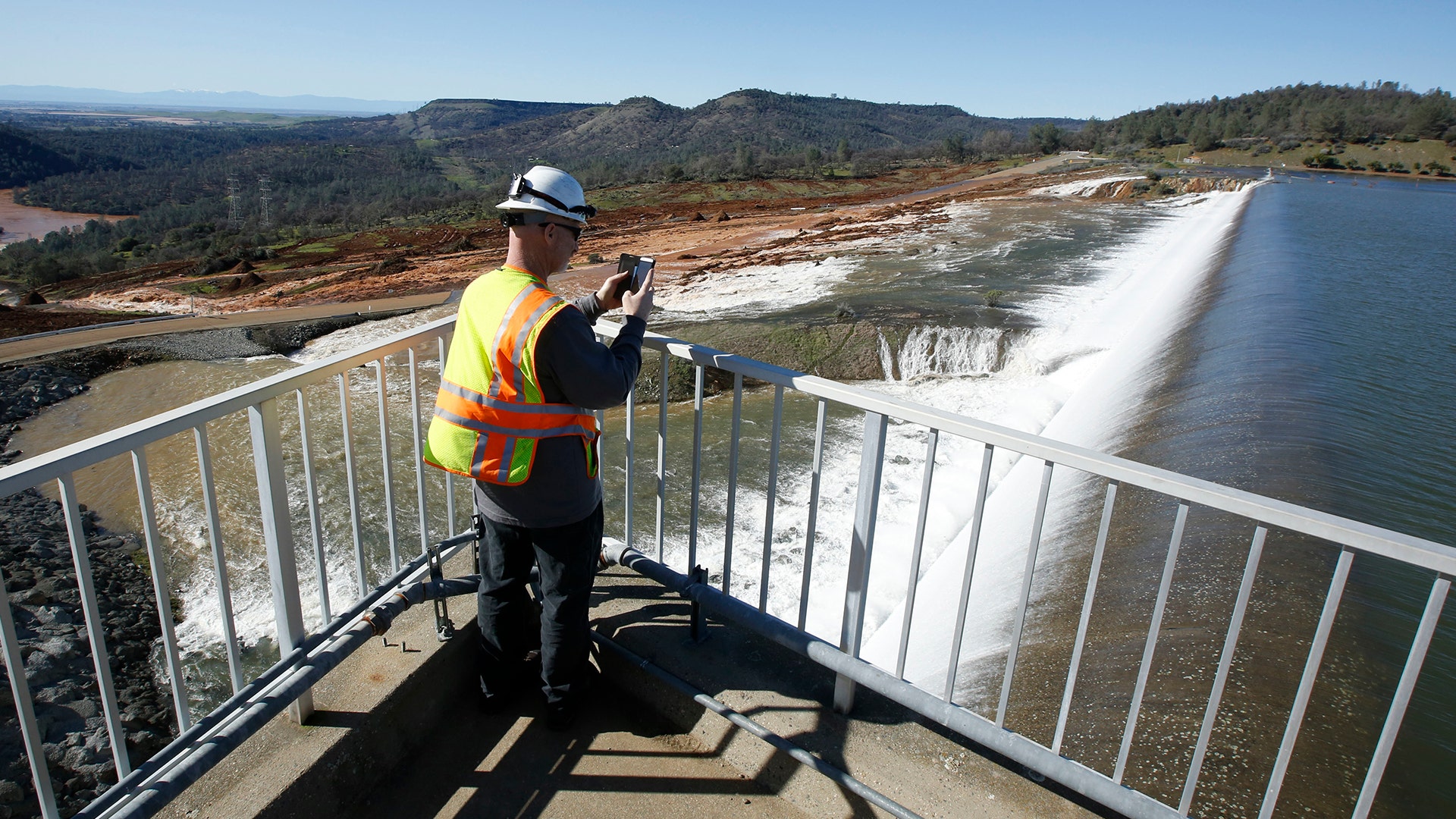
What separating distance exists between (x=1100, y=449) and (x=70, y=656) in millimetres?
8286

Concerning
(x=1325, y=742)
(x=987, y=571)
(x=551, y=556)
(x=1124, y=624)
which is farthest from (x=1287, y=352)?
(x=551, y=556)

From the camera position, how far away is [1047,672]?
3.98 meters

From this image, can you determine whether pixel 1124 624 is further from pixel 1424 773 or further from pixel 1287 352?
pixel 1287 352

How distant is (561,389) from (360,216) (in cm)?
6033

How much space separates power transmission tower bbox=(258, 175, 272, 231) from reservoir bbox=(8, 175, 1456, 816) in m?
51.6

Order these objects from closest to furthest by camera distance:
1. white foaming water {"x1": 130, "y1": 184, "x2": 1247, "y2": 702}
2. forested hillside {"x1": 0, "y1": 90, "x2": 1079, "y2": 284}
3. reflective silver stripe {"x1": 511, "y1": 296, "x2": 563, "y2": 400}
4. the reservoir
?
1. reflective silver stripe {"x1": 511, "y1": 296, "x2": 563, "y2": 400}
2. the reservoir
3. white foaming water {"x1": 130, "y1": 184, "x2": 1247, "y2": 702}
4. forested hillside {"x1": 0, "y1": 90, "x2": 1079, "y2": 284}

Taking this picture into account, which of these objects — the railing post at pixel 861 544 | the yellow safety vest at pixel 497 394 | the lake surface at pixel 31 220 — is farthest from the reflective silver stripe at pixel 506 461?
the lake surface at pixel 31 220

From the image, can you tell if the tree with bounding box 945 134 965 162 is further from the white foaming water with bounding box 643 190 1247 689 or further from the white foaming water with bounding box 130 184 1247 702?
the white foaming water with bounding box 643 190 1247 689

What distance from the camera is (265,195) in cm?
7281

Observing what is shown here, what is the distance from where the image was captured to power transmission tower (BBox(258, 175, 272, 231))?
57562 mm

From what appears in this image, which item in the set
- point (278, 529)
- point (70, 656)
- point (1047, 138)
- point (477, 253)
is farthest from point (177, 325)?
point (1047, 138)

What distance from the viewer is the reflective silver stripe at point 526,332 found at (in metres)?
2.20

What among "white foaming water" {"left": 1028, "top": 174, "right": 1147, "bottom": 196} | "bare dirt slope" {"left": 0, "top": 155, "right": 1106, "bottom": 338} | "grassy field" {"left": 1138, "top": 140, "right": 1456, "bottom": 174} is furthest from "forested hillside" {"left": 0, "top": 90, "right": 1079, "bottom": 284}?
"white foaming water" {"left": 1028, "top": 174, "right": 1147, "bottom": 196}

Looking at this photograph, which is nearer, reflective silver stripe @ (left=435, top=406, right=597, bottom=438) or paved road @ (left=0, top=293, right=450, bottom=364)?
reflective silver stripe @ (left=435, top=406, right=597, bottom=438)
